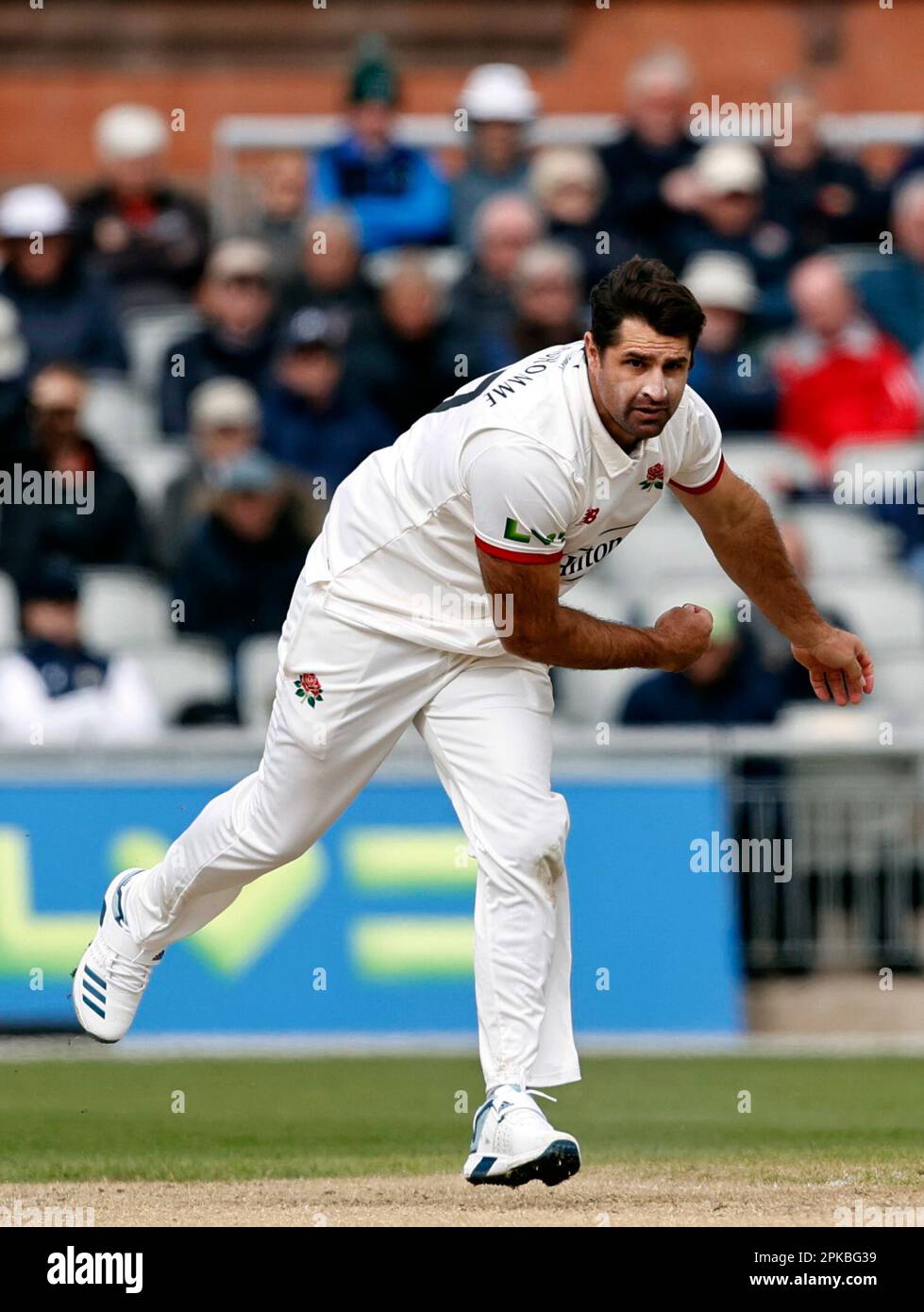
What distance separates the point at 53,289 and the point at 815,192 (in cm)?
433

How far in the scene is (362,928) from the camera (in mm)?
10781

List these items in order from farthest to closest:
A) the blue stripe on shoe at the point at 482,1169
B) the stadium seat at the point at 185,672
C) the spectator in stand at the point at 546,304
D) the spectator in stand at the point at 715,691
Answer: the spectator in stand at the point at 546,304 → the stadium seat at the point at 185,672 → the spectator in stand at the point at 715,691 → the blue stripe on shoe at the point at 482,1169

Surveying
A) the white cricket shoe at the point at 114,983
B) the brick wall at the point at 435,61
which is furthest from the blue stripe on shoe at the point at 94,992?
the brick wall at the point at 435,61

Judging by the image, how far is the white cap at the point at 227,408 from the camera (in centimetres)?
1288

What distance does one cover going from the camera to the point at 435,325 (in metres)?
13.1

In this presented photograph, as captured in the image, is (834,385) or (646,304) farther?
(834,385)

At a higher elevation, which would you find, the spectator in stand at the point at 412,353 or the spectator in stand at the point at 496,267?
the spectator in stand at the point at 496,267

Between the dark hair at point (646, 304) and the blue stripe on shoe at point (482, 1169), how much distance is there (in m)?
2.10

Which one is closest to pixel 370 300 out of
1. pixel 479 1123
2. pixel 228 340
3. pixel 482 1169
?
pixel 228 340

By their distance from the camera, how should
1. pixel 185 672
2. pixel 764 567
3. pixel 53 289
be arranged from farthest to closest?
pixel 53 289 < pixel 185 672 < pixel 764 567

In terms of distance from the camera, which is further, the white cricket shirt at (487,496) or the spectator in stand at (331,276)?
→ the spectator in stand at (331,276)

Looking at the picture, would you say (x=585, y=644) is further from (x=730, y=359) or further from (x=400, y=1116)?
(x=730, y=359)

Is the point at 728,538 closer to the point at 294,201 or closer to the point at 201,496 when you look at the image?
the point at 201,496

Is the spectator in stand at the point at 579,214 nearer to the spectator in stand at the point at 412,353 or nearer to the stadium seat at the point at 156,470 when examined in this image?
the spectator in stand at the point at 412,353
